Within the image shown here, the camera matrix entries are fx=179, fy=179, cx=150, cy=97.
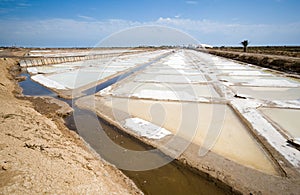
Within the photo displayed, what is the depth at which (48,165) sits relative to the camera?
324 cm

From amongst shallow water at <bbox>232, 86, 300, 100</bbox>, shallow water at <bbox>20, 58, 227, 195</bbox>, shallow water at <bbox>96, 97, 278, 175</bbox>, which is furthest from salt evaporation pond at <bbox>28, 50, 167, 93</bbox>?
shallow water at <bbox>232, 86, 300, 100</bbox>

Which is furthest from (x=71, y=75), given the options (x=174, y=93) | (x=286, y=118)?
(x=286, y=118)

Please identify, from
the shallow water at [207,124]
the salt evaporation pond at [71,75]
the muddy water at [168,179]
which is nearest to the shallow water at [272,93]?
the shallow water at [207,124]

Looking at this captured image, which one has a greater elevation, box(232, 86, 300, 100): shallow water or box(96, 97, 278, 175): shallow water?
box(232, 86, 300, 100): shallow water

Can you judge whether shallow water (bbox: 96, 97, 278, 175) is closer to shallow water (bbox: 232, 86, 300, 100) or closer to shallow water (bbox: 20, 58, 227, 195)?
shallow water (bbox: 20, 58, 227, 195)

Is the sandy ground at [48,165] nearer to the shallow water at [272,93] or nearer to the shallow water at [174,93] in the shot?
the shallow water at [174,93]

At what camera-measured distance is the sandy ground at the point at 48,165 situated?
2708 millimetres

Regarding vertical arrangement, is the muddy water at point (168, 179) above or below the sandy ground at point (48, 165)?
below

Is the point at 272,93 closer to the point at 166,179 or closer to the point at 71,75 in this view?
the point at 166,179

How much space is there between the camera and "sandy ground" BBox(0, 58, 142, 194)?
2708 millimetres

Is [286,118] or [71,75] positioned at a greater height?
[71,75]

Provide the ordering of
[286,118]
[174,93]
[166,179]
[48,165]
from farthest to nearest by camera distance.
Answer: [174,93]
[286,118]
[166,179]
[48,165]

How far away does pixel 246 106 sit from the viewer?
7.66 metres

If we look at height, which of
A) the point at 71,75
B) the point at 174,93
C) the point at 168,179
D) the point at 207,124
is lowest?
the point at 168,179
